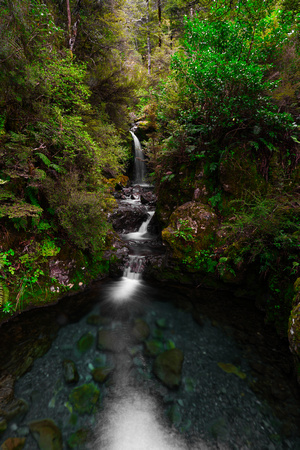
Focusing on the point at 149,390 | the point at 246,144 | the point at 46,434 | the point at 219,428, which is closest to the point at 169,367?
the point at 149,390

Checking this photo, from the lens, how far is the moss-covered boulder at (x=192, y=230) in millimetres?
5281

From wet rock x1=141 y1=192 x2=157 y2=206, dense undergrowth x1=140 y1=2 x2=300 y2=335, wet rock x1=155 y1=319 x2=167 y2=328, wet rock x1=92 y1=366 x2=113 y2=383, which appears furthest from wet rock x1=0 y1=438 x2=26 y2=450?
wet rock x1=141 y1=192 x2=157 y2=206

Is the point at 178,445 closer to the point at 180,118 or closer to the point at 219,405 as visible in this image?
the point at 219,405

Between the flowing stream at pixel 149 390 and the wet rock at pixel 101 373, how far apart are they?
Answer: 0.02 metres

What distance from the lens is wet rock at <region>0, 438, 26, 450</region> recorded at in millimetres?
2215

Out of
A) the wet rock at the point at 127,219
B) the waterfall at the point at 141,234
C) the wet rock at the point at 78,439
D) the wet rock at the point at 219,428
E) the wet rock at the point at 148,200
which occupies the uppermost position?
the wet rock at the point at 148,200

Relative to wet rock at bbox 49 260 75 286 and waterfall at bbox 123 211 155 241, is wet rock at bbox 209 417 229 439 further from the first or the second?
waterfall at bbox 123 211 155 241

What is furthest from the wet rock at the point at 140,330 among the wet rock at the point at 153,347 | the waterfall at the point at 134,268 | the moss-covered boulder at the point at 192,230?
the moss-covered boulder at the point at 192,230

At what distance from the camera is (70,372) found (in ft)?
10.3

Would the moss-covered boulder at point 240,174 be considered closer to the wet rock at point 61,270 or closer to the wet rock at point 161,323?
the wet rock at point 161,323

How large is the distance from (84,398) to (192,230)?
4.12 metres

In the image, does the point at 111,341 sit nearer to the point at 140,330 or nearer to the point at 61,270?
the point at 140,330

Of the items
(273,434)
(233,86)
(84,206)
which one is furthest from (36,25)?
(273,434)

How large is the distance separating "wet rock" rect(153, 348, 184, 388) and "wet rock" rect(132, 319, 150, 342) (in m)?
0.55
